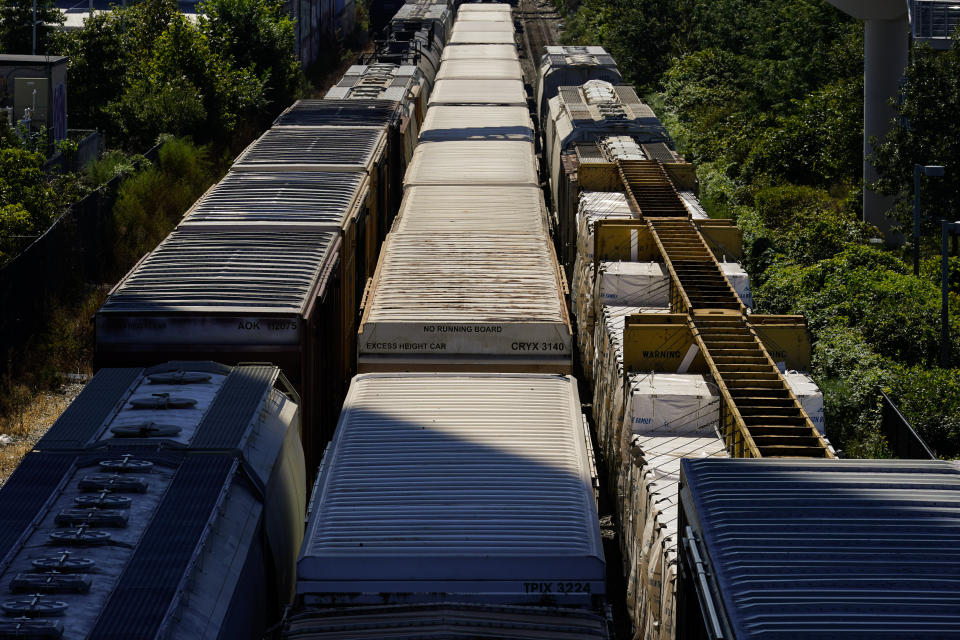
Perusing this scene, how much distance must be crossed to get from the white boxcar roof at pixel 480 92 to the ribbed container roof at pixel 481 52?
7568mm

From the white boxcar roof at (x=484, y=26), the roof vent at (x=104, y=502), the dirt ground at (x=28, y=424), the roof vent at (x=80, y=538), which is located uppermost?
the white boxcar roof at (x=484, y=26)

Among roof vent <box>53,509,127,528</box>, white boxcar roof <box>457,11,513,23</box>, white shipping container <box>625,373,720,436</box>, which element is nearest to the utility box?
white shipping container <box>625,373,720,436</box>

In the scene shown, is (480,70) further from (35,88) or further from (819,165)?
(35,88)

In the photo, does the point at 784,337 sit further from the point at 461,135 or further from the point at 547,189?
the point at 547,189

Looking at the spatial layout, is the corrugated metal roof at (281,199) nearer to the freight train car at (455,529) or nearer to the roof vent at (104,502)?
the freight train car at (455,529)

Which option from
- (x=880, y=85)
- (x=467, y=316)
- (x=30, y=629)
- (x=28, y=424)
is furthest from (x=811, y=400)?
(x=880, y=85)

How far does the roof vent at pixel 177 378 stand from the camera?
40.9 feet

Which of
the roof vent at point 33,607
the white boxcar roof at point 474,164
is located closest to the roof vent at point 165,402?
the roof vent at point 33,607

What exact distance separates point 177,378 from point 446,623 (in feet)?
15.9

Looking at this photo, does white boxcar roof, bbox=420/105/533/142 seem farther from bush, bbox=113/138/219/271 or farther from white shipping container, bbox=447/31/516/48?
white shipping container, bbox=447/31/516/48

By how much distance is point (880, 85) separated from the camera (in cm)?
3238

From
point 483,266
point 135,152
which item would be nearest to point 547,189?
point 135,152

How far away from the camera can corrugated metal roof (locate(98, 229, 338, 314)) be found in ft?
47.4

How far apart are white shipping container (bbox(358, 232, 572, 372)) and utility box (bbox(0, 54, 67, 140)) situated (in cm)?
1952
